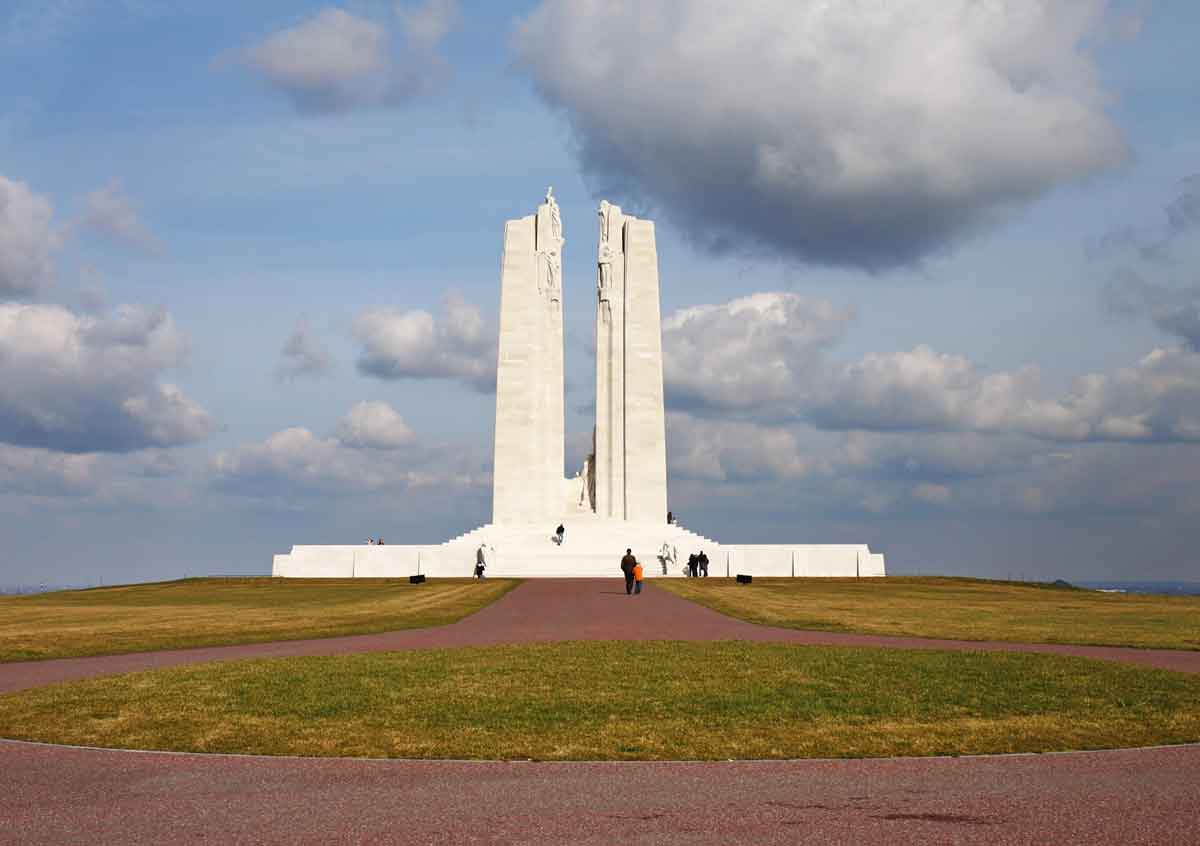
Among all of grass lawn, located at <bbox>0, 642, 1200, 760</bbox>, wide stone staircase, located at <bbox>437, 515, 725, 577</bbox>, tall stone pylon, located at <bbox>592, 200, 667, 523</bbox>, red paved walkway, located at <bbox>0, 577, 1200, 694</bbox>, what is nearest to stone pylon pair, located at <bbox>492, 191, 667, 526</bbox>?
tall stone pylon, located at <bbox>592, 200, 667, 523</bbox>

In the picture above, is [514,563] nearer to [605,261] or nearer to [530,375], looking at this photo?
[530,375]

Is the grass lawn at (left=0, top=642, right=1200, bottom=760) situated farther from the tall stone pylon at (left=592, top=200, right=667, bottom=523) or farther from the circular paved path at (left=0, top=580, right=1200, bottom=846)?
the tall stone pylon at (left=592, top=200, right=667, bottom=523)

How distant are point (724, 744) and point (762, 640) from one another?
957 centimetres

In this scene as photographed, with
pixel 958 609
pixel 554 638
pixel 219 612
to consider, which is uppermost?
pixel 958 609

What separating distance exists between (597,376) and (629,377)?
85.4 inches

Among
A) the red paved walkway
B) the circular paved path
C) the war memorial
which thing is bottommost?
the circular paved path

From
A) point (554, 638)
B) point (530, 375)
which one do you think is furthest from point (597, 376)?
point (554, 638)

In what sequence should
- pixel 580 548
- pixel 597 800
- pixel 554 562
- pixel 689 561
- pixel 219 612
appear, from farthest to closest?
pixel 580 548, pixel 554 562, pixel 689 561, pixel 219 612, pixel 597 800

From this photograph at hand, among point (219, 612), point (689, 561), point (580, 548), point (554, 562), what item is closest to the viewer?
point (219, 612)

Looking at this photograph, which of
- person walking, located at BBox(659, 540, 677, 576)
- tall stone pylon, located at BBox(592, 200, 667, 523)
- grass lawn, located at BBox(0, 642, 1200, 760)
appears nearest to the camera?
grass lawn, located at BBox(0, 642, 1200, 760)

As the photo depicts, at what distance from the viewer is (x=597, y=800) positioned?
8.35 meters

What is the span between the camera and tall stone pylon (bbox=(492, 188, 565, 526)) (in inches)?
2478

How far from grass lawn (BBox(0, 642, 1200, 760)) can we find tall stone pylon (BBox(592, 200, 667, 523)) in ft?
150

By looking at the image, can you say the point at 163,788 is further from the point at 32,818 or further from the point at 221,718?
the point at 221,718
